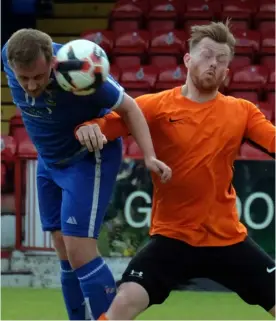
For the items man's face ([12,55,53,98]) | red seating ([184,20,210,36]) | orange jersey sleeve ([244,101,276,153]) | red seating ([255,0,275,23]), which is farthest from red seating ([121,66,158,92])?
orange jersey sleeve ([244,101,276,153])

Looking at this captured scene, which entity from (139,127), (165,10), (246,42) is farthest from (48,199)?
(165,10)

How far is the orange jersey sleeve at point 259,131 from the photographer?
14.7 ft

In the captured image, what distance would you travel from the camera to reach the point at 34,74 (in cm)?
455

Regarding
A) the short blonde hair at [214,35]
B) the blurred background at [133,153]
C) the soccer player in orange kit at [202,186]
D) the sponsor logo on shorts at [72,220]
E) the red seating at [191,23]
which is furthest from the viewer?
the red seating at [191,23]

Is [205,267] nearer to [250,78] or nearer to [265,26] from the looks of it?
[250,78]

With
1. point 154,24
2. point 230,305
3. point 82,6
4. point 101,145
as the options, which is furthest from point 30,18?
point 101,145

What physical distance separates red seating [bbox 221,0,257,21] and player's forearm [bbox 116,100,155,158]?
→ 289 inches

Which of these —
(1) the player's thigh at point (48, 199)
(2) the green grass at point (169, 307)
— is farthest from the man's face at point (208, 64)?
(2) the green grass at point (169, 307)

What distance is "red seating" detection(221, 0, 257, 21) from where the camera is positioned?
11.7 m

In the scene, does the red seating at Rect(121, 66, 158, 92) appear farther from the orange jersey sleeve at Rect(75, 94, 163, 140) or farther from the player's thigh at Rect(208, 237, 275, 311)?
the player's thigh at Rect(208, 237, 275, 311)

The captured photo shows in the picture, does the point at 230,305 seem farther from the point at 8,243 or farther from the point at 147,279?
the point at 147,279

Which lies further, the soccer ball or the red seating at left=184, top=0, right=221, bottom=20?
the red seating at left=184, top=0, right=221, bottom=20

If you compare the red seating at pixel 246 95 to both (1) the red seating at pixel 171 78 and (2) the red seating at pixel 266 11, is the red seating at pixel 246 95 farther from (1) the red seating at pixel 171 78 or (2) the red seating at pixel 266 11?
(2) the red seating at pixel 266 11

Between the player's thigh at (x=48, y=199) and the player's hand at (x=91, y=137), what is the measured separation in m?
0.62
